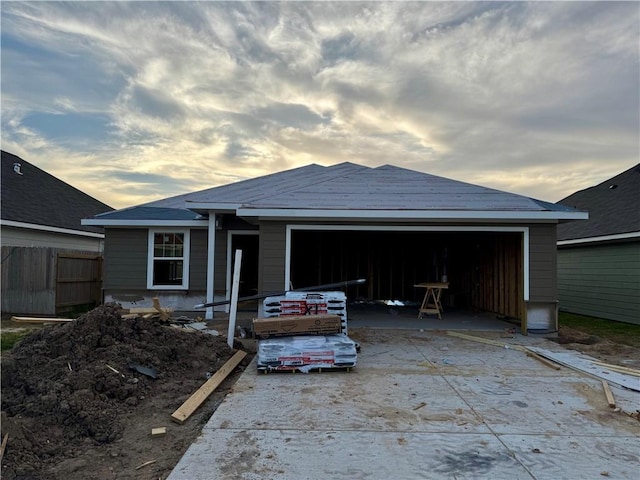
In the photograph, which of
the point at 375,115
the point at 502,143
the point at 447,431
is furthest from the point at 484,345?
the point at 502,143

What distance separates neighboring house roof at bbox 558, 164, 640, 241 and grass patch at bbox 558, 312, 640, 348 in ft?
7.84

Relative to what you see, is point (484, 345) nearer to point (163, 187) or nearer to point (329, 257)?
point (329, 257)

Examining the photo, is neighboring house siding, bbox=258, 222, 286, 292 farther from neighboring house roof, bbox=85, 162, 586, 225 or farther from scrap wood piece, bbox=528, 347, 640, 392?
scrap wood piece, bbox=528, 347, 640, 392

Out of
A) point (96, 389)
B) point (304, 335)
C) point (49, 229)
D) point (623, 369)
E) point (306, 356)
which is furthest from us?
point (49, 229)

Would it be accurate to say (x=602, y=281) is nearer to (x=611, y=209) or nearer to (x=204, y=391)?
(x=611, y=209)

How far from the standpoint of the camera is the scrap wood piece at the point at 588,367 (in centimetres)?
548

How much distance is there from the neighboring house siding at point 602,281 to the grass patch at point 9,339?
14.0m

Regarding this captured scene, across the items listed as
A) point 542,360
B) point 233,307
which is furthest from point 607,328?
point 233,307

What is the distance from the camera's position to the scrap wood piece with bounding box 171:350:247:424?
4281 mm

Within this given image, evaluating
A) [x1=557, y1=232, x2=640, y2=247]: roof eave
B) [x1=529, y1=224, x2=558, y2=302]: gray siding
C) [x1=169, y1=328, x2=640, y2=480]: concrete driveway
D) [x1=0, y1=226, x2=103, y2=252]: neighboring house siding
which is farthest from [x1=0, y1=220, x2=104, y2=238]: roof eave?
[x1=557, y1=232, x2=640, y2=247]: roof eave

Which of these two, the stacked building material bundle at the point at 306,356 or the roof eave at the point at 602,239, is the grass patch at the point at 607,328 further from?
the stacked building material bundle at the point at 306,356

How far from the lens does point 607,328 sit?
10641 millimetres

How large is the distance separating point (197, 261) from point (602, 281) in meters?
11.7

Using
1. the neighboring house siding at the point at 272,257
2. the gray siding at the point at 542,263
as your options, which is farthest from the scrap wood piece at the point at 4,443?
the gray siding at the point at 542,263
